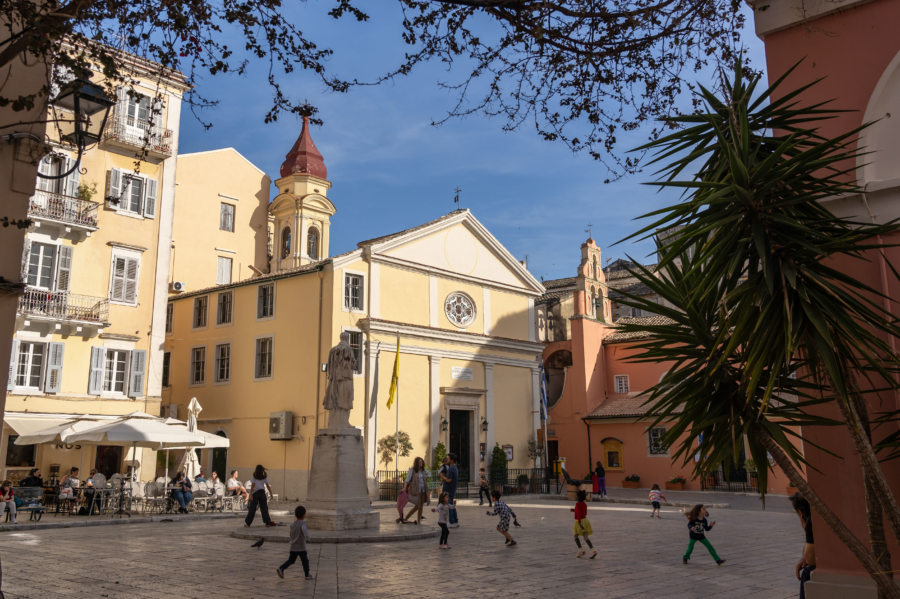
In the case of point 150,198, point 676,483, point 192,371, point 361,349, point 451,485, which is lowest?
point 676,483

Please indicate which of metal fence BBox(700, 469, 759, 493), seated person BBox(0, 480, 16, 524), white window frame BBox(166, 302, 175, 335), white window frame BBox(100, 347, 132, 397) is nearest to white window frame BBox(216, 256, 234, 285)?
white window frame BBox(166, 302, 175, 335)

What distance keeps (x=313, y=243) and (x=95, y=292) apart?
14.4 m

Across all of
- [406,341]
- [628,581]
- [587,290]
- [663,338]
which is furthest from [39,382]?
[587,290]

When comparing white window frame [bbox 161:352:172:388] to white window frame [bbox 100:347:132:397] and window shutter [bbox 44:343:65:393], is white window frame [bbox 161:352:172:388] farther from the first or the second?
window shutter [bbox 44:343:65:393]

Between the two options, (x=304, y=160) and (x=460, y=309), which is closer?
(x=460, y=309)

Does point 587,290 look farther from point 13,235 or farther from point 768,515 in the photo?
point 13,235

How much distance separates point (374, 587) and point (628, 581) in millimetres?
3440

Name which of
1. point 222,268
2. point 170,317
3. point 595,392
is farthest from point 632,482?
point 170,317

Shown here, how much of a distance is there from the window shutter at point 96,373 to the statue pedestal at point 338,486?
41.3ft

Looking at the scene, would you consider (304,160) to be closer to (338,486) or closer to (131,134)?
(131,134)

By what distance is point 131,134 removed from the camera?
2728 cm

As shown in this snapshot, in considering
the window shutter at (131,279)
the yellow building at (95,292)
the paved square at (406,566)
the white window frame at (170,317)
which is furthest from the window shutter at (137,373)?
the paved square at (406,566)

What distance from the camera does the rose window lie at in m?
33.6

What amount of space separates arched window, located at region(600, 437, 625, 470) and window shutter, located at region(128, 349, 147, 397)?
2325cm
